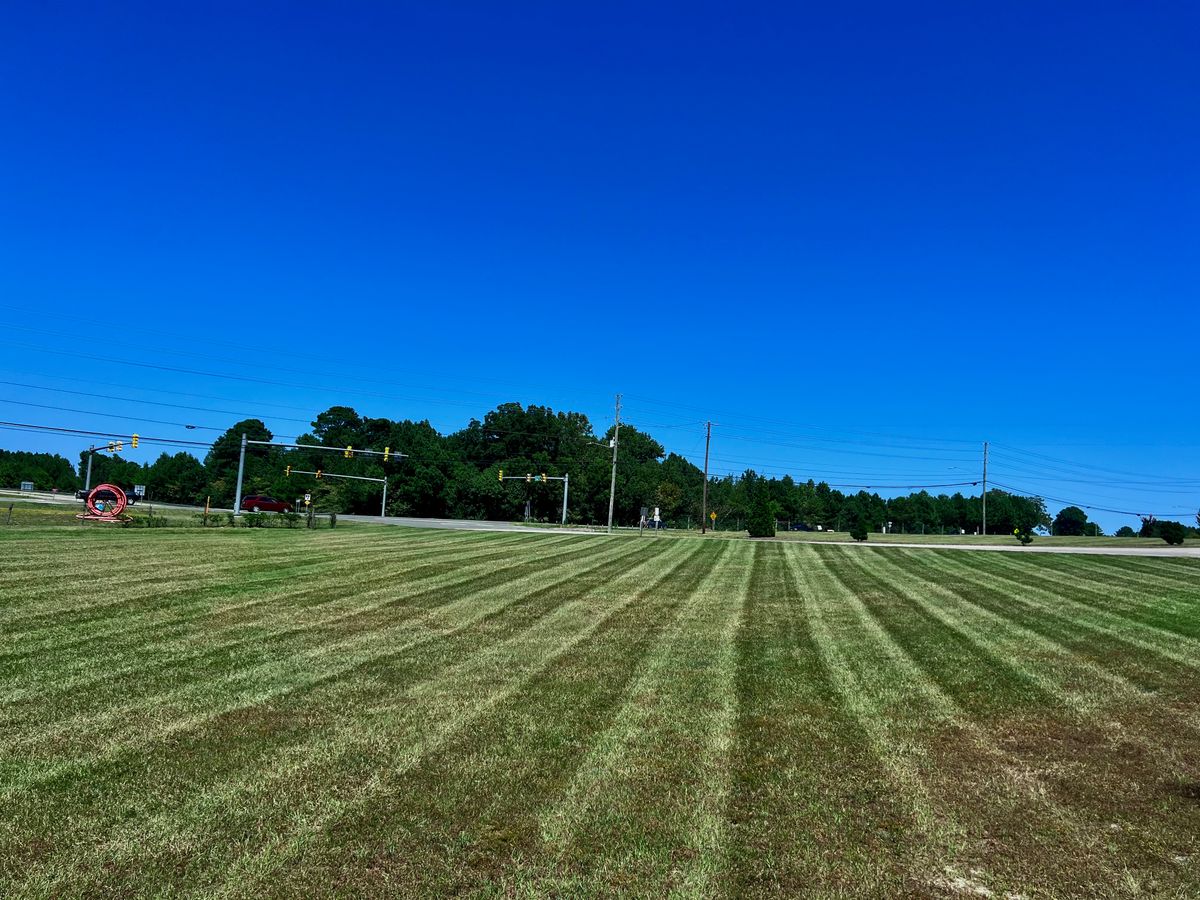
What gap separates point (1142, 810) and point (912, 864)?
2104 mm

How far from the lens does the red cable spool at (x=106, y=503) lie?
30016 mm

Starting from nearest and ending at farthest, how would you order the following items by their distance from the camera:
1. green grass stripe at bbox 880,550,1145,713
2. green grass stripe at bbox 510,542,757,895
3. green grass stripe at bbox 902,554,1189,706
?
green grass stripe at bbox 510,542,757,895 < green grass stripe at bbox 880,550,1145,713 < green grass stripe at bbox 902,554,1189,706

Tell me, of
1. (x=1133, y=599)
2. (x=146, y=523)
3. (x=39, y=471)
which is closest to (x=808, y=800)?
(x=1133, y=599)

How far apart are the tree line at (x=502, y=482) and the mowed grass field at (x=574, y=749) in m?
68.2

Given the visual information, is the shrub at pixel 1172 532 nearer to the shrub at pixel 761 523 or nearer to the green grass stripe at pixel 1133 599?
the shrub at pixel 761 523

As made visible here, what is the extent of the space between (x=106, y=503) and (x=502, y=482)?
225 feet

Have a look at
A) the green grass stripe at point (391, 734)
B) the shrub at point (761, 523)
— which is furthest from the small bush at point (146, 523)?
the shrub at point (761, 523)

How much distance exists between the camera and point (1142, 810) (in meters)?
5.04

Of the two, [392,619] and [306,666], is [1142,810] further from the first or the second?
[392,619]

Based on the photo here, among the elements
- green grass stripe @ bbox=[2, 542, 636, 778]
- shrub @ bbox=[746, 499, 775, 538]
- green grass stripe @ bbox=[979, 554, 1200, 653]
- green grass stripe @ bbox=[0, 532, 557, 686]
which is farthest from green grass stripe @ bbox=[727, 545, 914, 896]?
shrub @ bbox=[746, 499, 775, 538]

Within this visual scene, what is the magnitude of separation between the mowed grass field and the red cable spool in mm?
19624

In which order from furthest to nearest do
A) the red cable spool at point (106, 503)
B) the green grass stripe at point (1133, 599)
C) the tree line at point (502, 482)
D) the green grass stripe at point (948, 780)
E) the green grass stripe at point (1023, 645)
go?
the tree line at point (502, 482) < the red cable spool at point (106, 503) < the green grass stripe at point (1133, 599) < the green grass stripe at point (1023, 645) < the green grass stripe at point (948, 780)

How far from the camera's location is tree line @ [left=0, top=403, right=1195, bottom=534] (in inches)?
3949

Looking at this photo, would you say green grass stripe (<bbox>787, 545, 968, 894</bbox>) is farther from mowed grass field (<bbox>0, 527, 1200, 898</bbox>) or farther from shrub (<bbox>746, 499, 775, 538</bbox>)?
shrub (<bbox>746, 499, 775, 538</bbox>)
